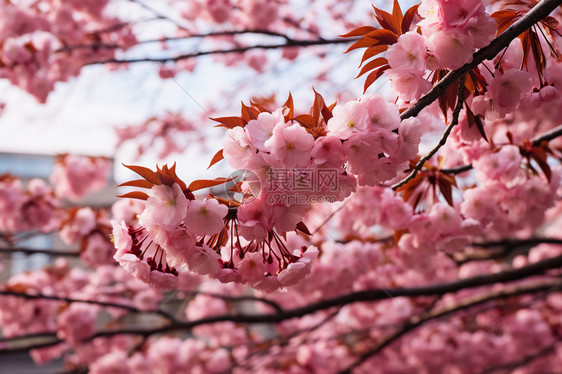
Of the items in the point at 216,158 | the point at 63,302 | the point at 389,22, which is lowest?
the point at 63,302

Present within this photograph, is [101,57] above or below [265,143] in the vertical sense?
above

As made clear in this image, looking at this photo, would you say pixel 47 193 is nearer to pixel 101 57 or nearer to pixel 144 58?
pixel 101 57

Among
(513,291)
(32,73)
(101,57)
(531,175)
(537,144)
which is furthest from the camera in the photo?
(101,57)

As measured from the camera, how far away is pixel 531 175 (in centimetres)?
186

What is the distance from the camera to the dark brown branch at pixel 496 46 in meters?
0.96

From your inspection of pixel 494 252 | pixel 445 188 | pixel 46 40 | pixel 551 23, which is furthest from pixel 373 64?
pixel 46 40

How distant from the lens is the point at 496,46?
0.97 metres

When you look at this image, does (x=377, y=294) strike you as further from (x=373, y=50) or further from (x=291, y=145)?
(x=291, y=145)

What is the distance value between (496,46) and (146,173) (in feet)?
2.67

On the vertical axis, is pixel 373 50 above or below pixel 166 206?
above

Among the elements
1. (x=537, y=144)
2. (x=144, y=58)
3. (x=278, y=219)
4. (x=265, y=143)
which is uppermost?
(x=144, y=58)

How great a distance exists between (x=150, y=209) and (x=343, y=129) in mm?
440

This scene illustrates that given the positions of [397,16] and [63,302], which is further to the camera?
[63,302]

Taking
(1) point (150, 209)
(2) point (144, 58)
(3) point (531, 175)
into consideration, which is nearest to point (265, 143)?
(1) point (150, 209)
